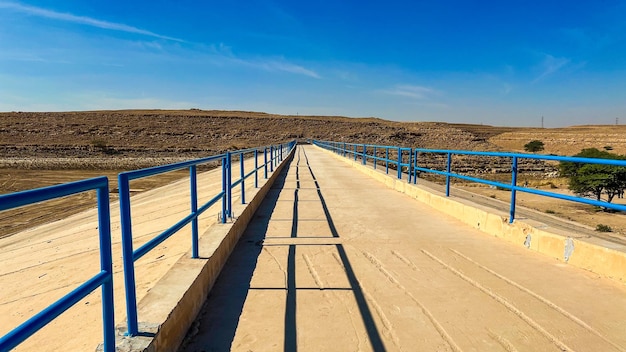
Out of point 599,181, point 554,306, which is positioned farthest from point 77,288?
point 599,181

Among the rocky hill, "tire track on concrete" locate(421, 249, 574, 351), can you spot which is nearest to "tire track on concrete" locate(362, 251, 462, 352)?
"tire track on concrete" locate(421, 249, 574, 351)

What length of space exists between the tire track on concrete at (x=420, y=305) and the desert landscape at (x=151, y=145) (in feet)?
40.1

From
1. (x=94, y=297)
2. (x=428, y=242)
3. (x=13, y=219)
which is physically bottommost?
(x=13, y=219)

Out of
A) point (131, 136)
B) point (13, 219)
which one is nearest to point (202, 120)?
point (131, 136)

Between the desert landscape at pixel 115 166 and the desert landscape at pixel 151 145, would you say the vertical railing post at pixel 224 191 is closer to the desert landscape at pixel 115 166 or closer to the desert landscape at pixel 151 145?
the desert landscape at pixel 115 166

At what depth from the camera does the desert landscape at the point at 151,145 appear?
17922 mm

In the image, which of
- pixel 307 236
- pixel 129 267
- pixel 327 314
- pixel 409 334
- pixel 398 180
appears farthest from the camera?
pixel 398 180

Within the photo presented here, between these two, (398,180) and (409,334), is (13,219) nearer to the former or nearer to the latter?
(398,180)

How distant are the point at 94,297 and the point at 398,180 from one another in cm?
862

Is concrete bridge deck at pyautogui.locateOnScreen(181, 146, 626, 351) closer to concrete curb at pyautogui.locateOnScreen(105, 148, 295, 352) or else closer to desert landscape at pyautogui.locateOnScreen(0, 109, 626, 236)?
concrete curb at pyautogui.locateOnScreen(105, 148, 295, 352)

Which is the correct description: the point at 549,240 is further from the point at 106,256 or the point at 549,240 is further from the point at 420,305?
the point at 106,256

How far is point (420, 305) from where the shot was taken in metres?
3.79

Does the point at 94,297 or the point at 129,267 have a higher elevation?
the point at 129,267

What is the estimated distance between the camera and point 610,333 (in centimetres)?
326
